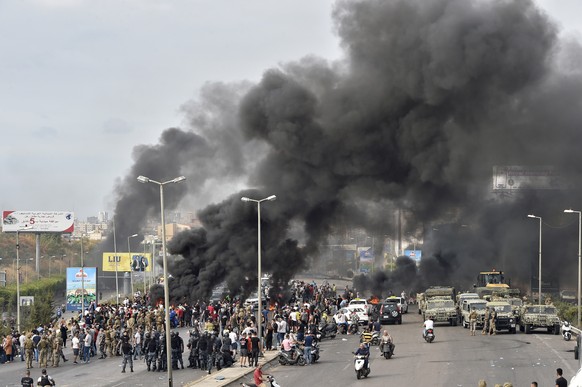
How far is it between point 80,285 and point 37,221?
3739 cm

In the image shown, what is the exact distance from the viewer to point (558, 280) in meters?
79.8

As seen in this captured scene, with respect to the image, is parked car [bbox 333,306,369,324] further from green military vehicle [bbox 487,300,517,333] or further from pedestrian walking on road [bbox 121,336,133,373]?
pedestrian walking on road [bbox 121,336,133,373]

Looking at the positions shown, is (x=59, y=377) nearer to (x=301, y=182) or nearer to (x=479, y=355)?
(x=479, y=355)

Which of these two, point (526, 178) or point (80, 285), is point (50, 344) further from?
point (526, 178)

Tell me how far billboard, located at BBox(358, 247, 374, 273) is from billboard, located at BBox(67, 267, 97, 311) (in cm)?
5688

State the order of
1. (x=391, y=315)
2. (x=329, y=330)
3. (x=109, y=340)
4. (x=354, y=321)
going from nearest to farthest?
(x=109, y=340), (x=329, y=330), (x=354, y=321), (x=391, y=315)

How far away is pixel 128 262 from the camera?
348 feet

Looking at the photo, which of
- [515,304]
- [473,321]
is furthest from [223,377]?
[515,304]

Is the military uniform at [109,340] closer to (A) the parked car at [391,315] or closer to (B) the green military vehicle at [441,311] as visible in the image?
(B) the green military vehicle at [441,311]

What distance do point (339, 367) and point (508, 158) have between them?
52.3 meters

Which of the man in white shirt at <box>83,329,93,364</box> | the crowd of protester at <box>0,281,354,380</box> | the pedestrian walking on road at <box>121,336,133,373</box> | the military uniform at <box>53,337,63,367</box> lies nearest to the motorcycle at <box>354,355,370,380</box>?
the crowd of protester at <box>0,281,354,380</box>

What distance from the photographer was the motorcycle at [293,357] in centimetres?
3753

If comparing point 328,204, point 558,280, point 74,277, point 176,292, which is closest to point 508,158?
point 558,280

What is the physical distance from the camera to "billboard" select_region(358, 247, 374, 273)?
130300 mm
